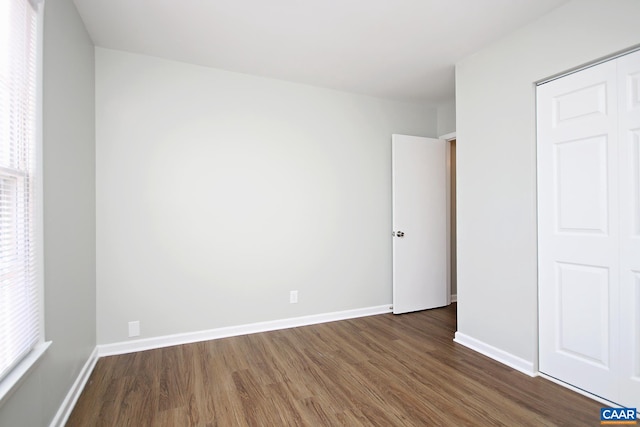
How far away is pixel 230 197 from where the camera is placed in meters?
2.97

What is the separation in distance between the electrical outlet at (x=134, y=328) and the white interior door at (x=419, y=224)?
259 centimetres

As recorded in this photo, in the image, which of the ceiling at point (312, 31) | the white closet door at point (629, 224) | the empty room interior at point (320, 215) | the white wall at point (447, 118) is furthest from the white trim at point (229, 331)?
the ceiling at point (312, 31)

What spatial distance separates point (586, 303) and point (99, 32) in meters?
3.93

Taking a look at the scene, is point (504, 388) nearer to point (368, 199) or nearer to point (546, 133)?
point (546, 133)

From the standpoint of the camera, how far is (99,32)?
2.34 m

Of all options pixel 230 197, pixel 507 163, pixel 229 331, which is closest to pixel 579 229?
pixel 507 163

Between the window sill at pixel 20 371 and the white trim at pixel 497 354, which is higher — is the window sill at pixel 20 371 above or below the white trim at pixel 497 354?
above

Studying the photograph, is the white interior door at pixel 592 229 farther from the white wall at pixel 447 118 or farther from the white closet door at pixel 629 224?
the white wall at pixel 447 118

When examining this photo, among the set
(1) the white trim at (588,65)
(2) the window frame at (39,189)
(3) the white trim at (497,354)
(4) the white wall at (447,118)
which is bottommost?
(3) the white trim at (497,354)

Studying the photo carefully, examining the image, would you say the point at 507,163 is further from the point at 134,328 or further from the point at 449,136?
the point at 134,328

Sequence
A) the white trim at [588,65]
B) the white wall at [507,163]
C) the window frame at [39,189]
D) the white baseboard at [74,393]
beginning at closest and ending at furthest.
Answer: the window frame at [39,189]
the white baseboard at [74,393]
the white trim at [588,65]
the white wall at [507,163]

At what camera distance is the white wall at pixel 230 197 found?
2.61 metres

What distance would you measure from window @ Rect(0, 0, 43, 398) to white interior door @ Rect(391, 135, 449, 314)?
121 inches

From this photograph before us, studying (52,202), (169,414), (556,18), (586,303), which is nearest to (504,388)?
(586,303)
